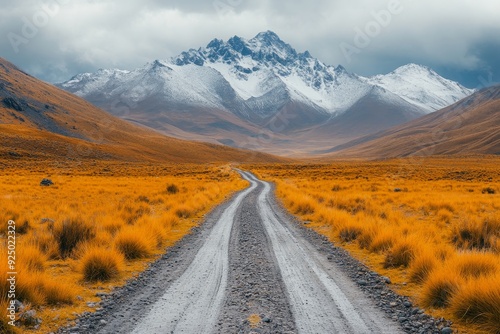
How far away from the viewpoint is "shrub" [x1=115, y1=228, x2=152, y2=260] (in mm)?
11297

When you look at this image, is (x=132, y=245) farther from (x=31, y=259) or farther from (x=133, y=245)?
(x=31, y=259)

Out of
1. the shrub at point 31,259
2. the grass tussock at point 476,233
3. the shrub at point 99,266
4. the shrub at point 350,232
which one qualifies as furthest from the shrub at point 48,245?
the grass tussock at point 476,233

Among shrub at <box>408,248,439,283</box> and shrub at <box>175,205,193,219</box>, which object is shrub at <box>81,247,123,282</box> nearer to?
shrub at <box>408,248,439,283</box>

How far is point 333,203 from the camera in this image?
26.1 meters

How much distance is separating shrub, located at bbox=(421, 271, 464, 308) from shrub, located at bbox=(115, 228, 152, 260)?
817 cm

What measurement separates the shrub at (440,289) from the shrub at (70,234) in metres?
10.1

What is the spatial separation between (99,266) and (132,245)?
7.64 ft

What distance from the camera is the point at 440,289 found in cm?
737

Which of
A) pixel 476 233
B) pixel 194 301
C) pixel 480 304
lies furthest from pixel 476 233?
pixel 194 301

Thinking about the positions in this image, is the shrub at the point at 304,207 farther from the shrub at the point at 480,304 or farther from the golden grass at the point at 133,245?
the shrub at the point at 480,304

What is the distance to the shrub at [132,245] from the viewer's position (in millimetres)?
11297

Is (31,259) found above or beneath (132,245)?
above

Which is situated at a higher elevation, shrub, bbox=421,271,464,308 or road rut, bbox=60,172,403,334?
shrub, bbox=421,271,464,308

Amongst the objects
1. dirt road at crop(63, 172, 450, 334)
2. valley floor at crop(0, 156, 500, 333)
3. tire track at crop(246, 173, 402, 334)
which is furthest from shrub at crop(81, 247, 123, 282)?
tire track at crop(246, 173, 402, 334)
